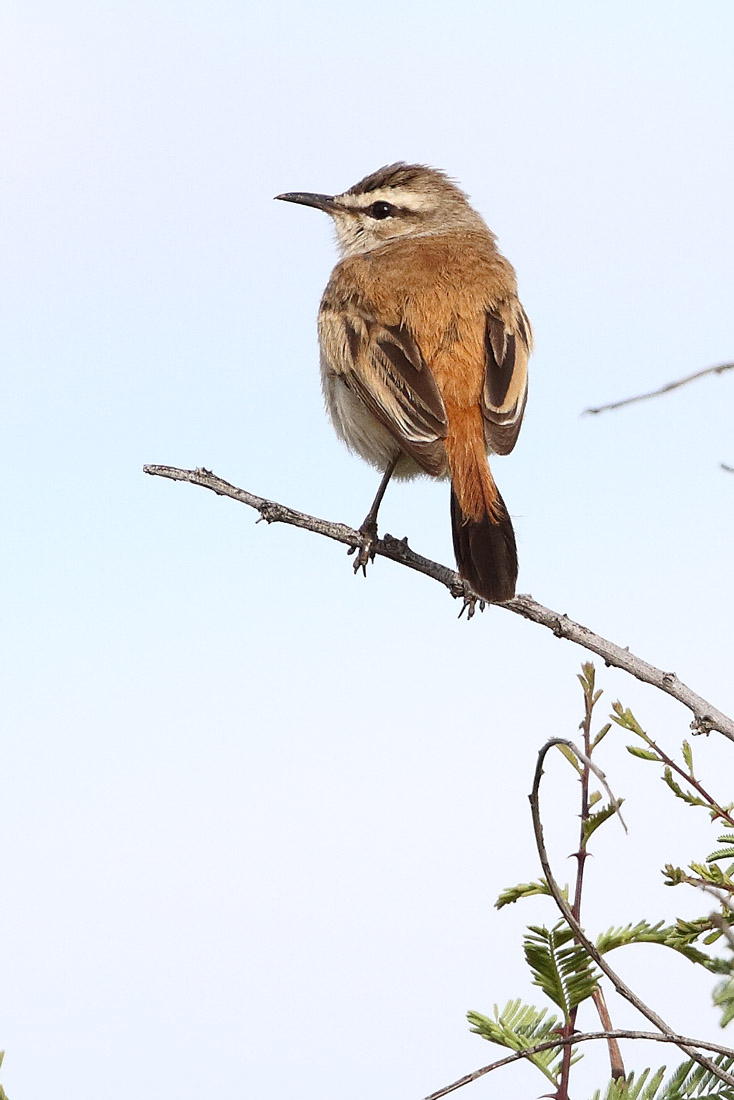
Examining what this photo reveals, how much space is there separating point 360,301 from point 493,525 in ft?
5.21

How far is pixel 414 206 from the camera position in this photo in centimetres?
745

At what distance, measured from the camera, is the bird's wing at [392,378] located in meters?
5.00

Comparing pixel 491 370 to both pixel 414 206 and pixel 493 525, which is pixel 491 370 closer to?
pixel 493 525

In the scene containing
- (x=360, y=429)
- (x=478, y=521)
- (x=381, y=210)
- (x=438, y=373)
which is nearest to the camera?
(x=478, y=521)

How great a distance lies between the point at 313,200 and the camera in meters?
7.50

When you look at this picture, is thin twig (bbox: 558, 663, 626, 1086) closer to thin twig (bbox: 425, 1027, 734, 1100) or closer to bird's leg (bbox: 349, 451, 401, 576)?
thin twig (bbox: 425, 1027, 734, 1100)

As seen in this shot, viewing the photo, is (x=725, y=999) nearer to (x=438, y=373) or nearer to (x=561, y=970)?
(x=561, y=970)

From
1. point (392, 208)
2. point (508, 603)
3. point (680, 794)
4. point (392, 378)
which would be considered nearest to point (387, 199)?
point (392, 208)

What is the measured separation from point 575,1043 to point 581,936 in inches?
8.7

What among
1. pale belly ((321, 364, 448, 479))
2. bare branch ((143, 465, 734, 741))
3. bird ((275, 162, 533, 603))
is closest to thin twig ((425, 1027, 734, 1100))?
bare branch ((143, 465, 734, 741))

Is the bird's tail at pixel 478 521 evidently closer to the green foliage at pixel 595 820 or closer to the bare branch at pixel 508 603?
the bare branch at pixel 508 603

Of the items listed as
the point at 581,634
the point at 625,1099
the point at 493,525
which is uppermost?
the point at 493,525

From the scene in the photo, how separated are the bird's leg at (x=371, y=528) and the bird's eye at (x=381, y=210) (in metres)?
2.10

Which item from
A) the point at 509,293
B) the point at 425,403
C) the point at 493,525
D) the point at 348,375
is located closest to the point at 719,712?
the point at 493,525
